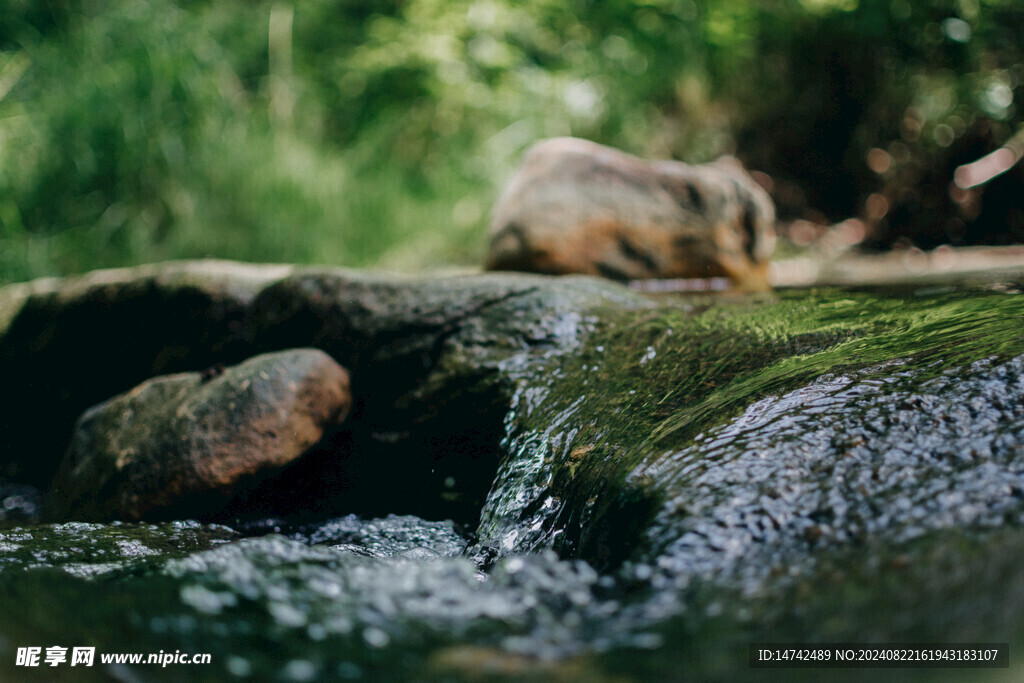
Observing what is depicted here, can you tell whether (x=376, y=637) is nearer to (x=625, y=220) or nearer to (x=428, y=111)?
(x=625, y=220)

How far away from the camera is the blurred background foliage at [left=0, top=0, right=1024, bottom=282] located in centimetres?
451

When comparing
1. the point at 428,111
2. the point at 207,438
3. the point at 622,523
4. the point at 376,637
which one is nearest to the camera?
the point at 376,637

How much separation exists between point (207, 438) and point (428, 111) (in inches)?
249

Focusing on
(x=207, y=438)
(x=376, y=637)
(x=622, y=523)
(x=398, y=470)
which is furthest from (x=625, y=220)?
(x=376, y=637)

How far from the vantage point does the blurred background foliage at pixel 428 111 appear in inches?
178

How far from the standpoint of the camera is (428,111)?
7828 mm

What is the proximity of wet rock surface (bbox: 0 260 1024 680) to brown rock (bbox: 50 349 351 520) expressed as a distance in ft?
0.60

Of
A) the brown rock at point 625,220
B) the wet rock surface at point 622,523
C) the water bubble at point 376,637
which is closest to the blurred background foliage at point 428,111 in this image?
the brown rock at point 625,220

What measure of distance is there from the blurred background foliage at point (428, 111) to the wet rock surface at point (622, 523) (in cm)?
295

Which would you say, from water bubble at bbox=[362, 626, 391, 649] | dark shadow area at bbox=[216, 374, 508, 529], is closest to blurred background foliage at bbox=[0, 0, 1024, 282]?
dark shadow area at bbox=[216, 374, 508, 529]

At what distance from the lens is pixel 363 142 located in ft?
22.0

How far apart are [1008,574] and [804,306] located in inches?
62.5

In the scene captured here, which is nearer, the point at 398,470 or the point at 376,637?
the point at 376,637

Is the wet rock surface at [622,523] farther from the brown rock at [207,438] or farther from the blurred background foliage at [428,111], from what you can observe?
the blurred background foliage at [428,111]
